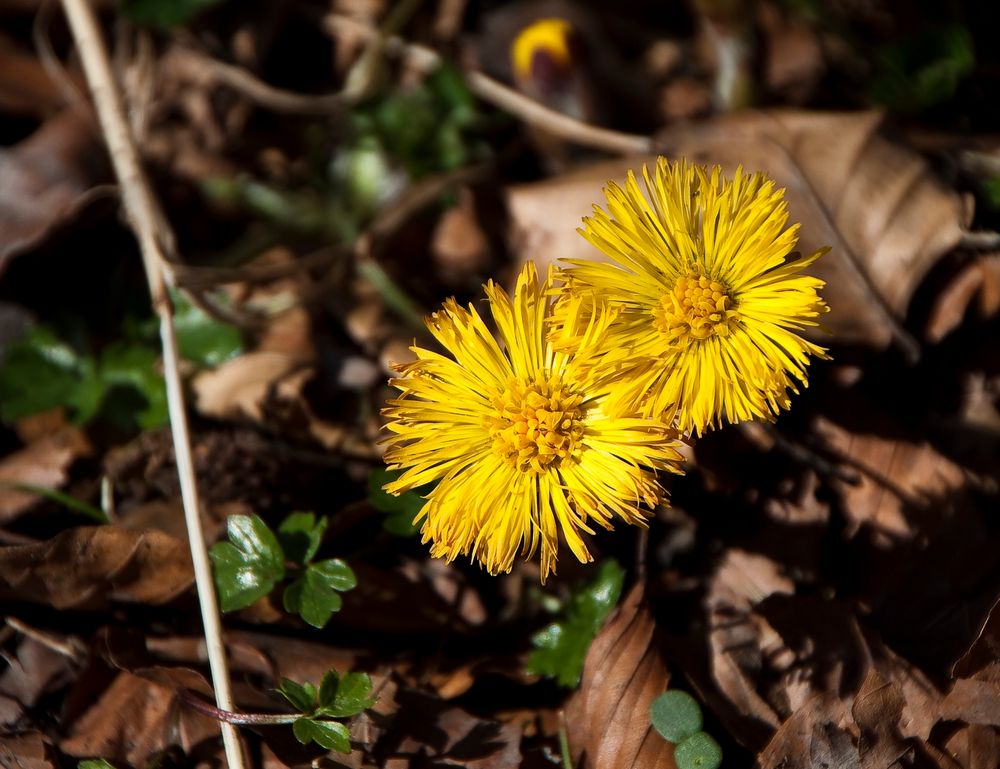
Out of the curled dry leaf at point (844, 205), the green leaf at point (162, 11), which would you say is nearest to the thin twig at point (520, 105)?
the curled dry leaf at point (844, 205)

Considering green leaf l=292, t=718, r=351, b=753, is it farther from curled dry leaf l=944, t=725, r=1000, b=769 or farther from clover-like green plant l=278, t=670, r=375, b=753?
curled dry leaf l=944, t=725, r=1000, b=769

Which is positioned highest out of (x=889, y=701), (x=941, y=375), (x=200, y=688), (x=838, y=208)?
(x=838, y=208)

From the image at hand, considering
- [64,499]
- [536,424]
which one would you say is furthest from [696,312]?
[64,499]

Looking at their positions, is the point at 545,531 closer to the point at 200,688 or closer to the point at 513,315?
the point at 513,315

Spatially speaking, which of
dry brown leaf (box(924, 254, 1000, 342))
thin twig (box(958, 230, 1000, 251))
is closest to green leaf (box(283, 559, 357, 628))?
dry brown leaf (box(924, 254, 1000, 342))

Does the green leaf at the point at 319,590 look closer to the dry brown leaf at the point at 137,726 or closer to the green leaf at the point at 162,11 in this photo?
the dry brown leaf at the point at 137,726

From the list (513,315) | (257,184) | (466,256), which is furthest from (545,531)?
(257,184)

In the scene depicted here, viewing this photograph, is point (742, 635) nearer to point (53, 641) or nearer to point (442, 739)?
point (442, 739)
